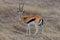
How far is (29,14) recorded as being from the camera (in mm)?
17562

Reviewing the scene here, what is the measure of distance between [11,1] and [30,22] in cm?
637

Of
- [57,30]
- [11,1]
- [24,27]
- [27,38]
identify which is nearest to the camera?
[27,38]

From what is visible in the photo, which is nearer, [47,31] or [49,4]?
[47,31]

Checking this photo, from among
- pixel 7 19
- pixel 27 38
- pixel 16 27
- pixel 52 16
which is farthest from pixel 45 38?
pixel 52 16

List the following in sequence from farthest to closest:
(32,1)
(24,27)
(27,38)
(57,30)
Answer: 1. (32,1)
2. (57,30)
3. (24,27)
4. (27,38)

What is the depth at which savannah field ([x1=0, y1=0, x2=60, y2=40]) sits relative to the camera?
13249mm

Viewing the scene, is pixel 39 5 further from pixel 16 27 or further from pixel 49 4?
pixel 16 27

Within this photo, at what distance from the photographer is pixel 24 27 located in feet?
46.8

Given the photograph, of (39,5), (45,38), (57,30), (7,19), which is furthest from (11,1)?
(45,38)

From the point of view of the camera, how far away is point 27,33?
1357 centimetres

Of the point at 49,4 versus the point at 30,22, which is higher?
the point at 30,22

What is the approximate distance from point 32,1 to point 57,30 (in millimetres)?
6269

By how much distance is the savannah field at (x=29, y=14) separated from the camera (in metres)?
13.2

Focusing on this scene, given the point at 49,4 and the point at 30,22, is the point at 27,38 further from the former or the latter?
the point at 49,4
